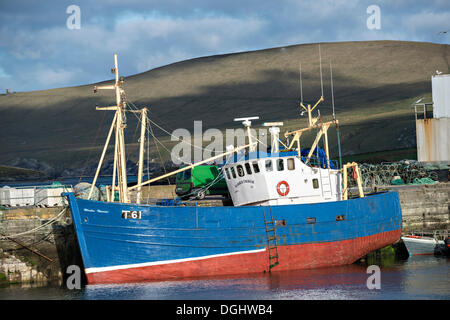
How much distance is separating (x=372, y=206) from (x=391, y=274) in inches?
177

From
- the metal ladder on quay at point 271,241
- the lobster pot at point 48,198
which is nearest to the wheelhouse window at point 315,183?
the metal ladder on quay at point 271,241

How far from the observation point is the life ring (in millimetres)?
30375

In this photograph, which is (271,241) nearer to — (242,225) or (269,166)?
(242,225)

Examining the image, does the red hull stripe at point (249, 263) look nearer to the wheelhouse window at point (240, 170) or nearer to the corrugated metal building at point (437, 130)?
the wheelhouse window at point (240, 170)

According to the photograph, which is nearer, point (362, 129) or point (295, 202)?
point (295, 202)

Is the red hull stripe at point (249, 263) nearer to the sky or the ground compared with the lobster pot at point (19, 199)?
nearer to the ground

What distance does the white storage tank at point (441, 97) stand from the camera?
43.5 m

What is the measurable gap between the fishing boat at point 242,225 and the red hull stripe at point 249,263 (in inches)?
1.7

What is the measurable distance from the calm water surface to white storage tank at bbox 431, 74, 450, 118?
16.8 m

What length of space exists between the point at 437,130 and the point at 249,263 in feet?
68.0

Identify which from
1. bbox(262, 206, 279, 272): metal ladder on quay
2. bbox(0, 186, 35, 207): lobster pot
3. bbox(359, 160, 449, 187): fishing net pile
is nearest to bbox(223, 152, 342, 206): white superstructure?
bbox(262, 206, 279, 272): metal ladder on quay
